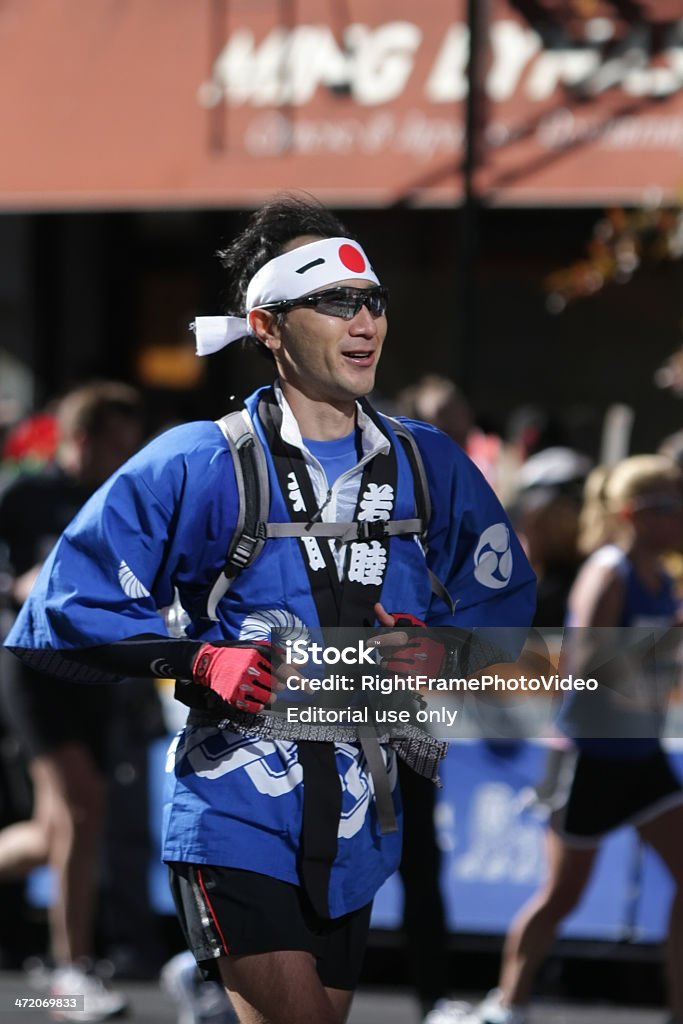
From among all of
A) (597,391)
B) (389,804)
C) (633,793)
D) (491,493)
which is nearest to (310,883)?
(389,804)

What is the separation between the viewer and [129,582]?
3.03 meters

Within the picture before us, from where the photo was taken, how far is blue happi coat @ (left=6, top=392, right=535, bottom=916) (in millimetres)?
3033

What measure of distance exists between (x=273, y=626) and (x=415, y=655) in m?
0.25

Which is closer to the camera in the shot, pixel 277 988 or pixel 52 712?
pixel 277 988

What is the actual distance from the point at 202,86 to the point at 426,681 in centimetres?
625

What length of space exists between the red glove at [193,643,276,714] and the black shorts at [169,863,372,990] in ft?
1.04

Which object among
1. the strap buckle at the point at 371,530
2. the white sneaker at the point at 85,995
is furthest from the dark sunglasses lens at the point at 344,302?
the white sneaker at the point at 85,995

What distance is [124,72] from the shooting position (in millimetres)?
8992

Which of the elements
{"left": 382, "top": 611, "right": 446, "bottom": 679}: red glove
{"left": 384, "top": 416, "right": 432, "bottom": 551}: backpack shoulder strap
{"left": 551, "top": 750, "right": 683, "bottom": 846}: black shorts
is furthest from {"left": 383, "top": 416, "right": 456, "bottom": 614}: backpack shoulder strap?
{"left": 551, "top": 750, "right": 683, "bottom": 846}: black shorts

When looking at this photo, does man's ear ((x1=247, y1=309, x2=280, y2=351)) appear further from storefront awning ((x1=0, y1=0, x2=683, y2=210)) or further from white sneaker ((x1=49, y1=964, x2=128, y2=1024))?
storefront awning ((x1=0, y1=0, x2=683, y2=210))

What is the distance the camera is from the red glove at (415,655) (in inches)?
119

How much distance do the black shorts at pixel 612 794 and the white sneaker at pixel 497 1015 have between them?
529 millimetres

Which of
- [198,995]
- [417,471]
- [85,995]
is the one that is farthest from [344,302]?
[85,995]

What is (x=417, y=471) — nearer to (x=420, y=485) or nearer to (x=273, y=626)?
(x=420, y=485)
